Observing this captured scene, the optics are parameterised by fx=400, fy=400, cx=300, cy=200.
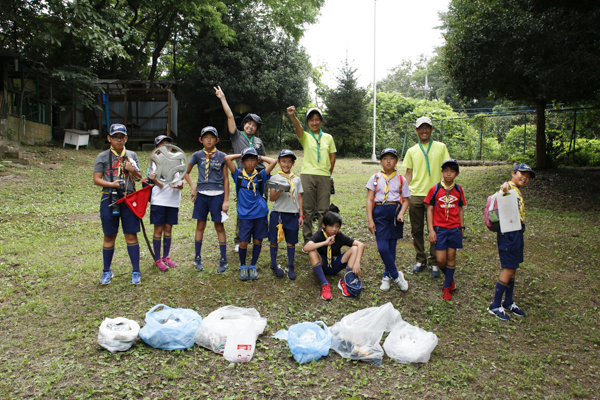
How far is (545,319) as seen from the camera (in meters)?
4.50

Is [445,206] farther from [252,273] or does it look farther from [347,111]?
[347,111]

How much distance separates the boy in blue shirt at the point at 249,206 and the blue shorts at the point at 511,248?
274 centimetres

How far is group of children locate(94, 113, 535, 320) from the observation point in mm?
4605

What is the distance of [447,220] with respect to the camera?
4.77 meters

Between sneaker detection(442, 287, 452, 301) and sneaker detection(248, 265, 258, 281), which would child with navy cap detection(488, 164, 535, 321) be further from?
sneaker detection(248, 265, 258, 281)

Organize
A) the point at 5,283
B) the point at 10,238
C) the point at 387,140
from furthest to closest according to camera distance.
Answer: the point at 387,140 → the point at 10,238 → the point at 5,283

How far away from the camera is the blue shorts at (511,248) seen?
4.31 meters

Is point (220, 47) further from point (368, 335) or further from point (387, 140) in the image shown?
point (368, 335)

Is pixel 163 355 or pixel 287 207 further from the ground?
pixel 287 207

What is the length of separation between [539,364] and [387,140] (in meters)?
19.5

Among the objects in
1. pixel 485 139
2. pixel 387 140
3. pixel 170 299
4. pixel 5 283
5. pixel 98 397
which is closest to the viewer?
pixel 98 397

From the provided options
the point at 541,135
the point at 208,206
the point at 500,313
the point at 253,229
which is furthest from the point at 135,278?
the point at 541,135

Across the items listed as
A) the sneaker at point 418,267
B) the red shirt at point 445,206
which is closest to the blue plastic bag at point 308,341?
the red shirt at point 445,206

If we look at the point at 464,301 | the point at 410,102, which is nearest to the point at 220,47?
the point at 410,102
